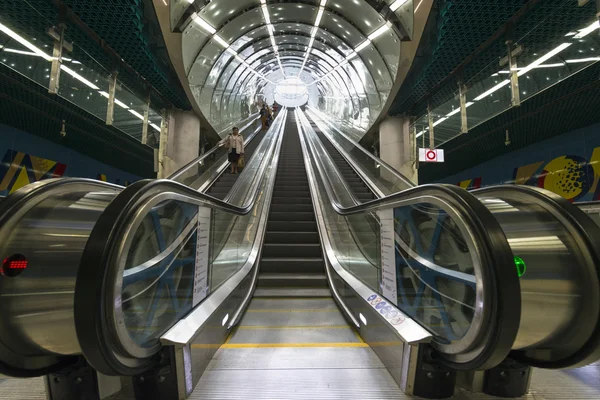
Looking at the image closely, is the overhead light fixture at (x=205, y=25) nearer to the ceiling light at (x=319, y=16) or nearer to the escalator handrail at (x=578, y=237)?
the ceiling light at (x=319, y=16)

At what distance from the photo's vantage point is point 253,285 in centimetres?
376

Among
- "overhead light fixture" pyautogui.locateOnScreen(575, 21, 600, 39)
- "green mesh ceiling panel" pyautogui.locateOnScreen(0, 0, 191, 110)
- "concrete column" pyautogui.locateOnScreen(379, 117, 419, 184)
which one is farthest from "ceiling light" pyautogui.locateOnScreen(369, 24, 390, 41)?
"green mesh ceiling panel" pyautogui.locateOnScreen(0, 0, 191, 110)

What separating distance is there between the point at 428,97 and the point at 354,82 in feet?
16.6

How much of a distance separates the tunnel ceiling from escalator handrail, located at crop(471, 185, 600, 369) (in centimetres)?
533

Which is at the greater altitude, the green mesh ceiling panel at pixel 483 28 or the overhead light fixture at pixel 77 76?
the green mesh ceiling panel at pixel 483 28

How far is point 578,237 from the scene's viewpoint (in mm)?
1603

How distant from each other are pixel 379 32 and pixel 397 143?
3279mm

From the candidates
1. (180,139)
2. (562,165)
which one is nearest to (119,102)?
(180,139)

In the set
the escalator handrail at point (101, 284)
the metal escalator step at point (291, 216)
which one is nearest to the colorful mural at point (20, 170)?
the metal escalator step at point (291, 216)

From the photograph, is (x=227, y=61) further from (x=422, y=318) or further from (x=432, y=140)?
(x=422, y=318)

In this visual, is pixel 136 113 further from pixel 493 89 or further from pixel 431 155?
pixel 493 89

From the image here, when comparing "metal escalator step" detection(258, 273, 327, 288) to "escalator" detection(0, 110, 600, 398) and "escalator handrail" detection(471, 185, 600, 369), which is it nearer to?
"escalator" detection(0, 110, 600, 398)

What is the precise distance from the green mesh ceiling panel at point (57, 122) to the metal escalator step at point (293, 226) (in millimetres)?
4163

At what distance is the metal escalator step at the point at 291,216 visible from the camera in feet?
19.0
